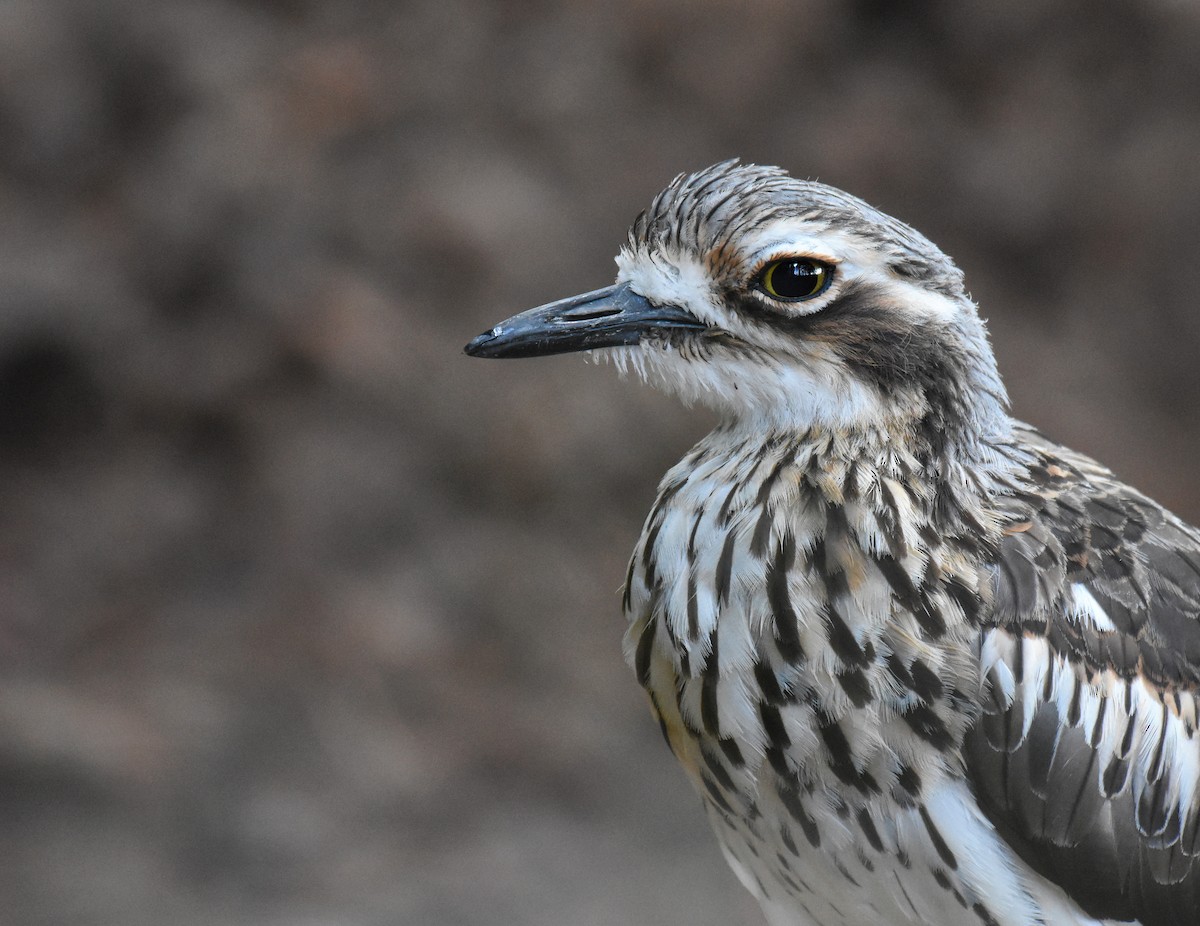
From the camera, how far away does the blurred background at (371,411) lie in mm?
5848

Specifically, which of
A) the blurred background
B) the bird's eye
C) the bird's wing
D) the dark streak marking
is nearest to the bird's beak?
the bird's eye

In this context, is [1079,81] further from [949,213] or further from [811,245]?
[811,245]

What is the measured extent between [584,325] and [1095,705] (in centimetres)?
124

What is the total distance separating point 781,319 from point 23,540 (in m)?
4.66

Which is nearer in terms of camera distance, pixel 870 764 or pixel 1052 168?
pixel 870 764

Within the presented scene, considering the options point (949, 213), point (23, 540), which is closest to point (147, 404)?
point (23, 540)

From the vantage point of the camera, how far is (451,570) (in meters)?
6.39

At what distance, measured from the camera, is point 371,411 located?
6199mm

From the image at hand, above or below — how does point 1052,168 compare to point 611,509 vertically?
above

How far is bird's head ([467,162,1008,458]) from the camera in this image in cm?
259

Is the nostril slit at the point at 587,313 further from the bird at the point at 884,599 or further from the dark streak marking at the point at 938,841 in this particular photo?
the dark streak marking at the point at 938,841

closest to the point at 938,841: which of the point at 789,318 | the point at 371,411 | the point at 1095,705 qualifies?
the point at 1095,705

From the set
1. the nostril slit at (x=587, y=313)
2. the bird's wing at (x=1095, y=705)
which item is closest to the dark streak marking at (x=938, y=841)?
the bird's wing at (x=1095, y=705)

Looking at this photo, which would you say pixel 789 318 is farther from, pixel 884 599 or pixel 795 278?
pixel 884 599
